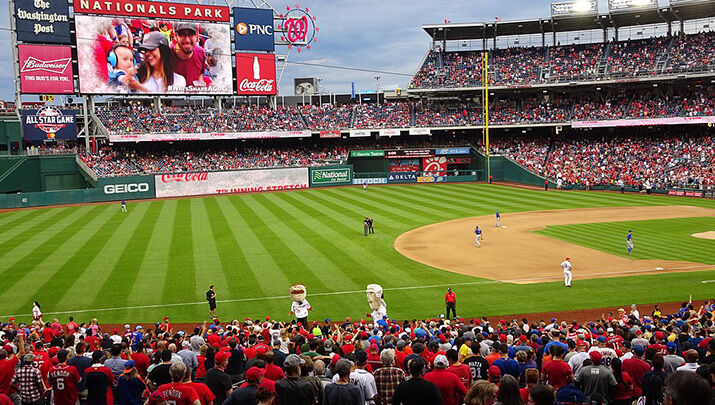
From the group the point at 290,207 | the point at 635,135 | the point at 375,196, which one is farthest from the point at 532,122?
the point at 290,207

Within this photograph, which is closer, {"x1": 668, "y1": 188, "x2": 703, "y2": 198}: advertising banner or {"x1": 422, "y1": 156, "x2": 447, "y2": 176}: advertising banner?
{"x1": 668, "y1": 188, "x2": 703, "y2": 198}: advertising banner

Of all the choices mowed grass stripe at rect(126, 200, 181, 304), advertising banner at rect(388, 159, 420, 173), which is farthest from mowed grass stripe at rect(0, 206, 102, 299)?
advertising banner at rect(388, 159, 420, 173)

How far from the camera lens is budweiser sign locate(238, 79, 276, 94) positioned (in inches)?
2517

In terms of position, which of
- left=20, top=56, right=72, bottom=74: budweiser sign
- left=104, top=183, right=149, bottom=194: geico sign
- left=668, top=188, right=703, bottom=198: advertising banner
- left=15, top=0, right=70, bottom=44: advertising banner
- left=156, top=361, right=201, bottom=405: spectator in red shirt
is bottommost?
left=668, top=188, right=703, bottom=198: advertising banner

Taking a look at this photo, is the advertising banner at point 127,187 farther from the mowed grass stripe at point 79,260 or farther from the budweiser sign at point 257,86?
the budweiser sign at point 257,86

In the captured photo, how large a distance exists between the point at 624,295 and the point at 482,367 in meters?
14.5

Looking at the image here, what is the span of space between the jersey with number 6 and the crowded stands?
62950 mm

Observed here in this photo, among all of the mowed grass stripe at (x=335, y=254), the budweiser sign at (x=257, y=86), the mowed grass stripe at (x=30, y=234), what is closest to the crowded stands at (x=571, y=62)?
the budweiser sign at (x=257, y=86)

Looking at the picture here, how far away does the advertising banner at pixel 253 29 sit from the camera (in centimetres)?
6316

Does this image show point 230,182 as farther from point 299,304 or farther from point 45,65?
point 299,304

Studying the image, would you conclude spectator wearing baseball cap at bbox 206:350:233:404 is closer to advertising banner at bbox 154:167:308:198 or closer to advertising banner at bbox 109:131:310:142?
advertising banner at bbox 154:167:308:198

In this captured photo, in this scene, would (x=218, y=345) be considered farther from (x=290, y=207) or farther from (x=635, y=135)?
(x=635, y=135)

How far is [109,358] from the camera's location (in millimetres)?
9062

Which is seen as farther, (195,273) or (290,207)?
(290,207)
